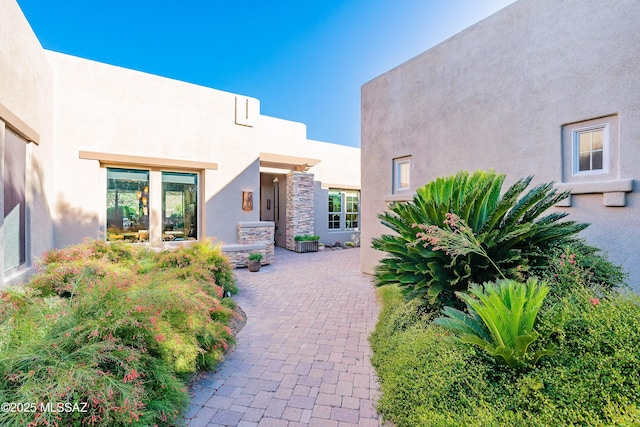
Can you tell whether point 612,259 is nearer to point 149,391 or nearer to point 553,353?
point 553,353

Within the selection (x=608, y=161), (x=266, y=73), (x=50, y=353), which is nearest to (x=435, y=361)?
(x=50, y=353)

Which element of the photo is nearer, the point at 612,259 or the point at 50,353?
the point at 50,353

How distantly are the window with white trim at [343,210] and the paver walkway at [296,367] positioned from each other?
30.0ft

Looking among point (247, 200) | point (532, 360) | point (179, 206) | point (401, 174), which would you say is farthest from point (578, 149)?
point (179, 206)

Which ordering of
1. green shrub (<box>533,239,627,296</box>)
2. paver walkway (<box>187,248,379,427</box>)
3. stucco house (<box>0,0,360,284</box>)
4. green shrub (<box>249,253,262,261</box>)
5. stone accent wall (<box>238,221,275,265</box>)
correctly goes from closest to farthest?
1. paver walkway (<box>187,248,379,427</box>)
2. green shrub (<box>533,239,627,296</box>)
3. stucco house (<box>0,0,360,284</box>)
4. green shrub (<box>249,253,262,261</box>)
5. stone accent wall (<box>238,221,275,265</box>)

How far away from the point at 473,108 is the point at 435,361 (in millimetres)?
5884

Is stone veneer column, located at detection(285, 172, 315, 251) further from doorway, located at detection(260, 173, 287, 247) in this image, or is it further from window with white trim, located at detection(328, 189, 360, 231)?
window with white trim, located at detection(328, 189, 360, 231)

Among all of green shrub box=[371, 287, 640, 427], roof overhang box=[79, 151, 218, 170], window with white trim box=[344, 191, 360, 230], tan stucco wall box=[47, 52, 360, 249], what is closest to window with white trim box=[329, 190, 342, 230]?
window with white trim box=[344, 191, 360, 230]

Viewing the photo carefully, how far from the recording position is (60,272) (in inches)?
182

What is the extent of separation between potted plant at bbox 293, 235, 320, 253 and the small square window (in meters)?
7.07

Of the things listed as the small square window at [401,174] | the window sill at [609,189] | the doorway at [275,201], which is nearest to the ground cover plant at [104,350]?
the window sill at [609,189]

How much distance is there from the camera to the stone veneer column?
1484 centimetres

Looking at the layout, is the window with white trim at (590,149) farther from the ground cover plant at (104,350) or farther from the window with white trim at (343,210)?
Answer: the window with white trim at (343,210)

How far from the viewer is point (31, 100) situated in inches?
234
